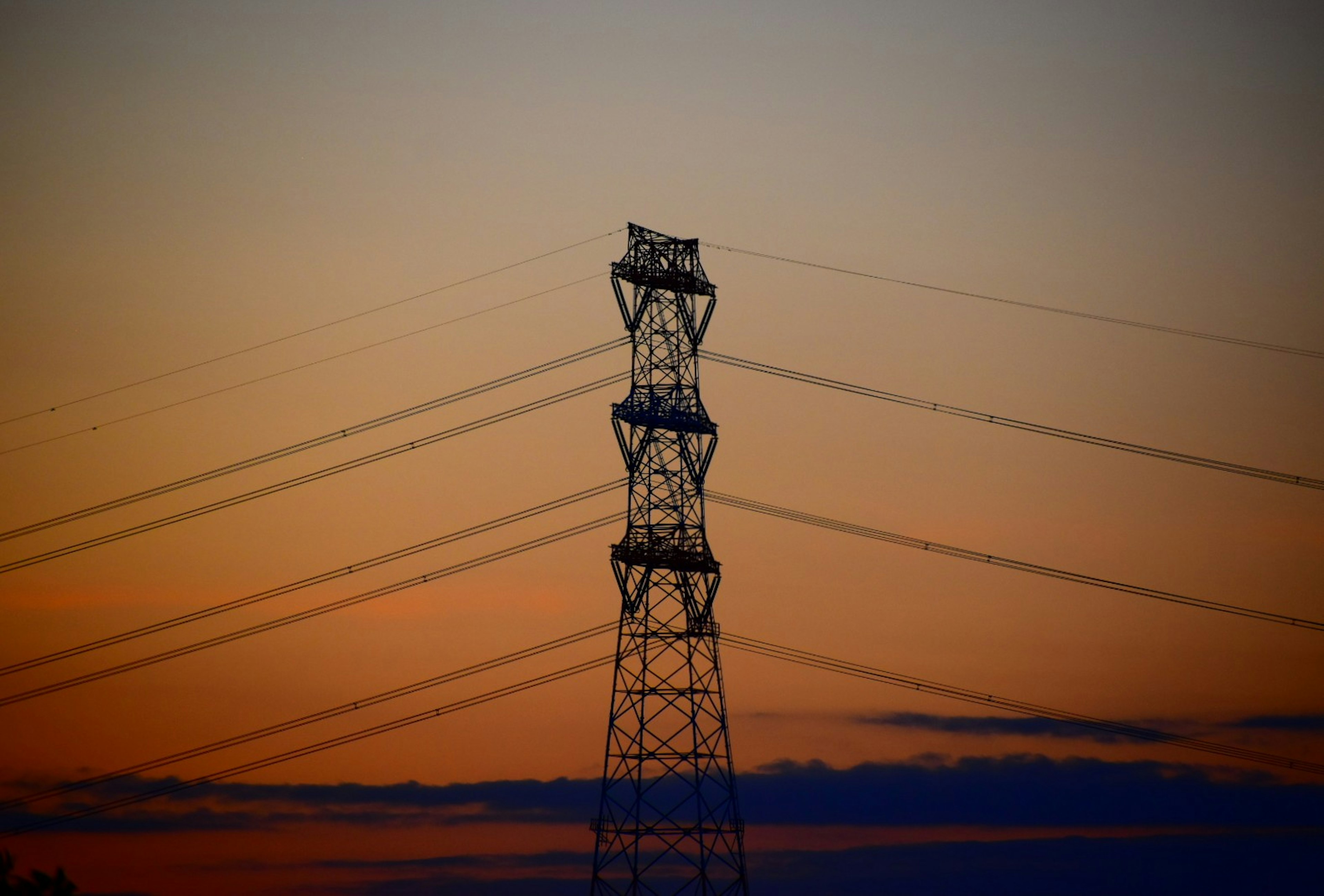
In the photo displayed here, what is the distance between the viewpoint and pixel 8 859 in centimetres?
3378

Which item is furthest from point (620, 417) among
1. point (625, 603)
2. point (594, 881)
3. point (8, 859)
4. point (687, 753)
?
point (8, 859)

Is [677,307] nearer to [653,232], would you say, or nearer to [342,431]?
[653,232]

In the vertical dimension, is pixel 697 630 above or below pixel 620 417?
below

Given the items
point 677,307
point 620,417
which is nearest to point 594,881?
point 620,417

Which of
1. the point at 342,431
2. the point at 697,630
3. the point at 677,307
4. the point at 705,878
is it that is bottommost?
the point at 705,878

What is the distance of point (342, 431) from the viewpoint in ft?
198

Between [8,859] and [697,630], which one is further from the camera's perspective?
[697,630]

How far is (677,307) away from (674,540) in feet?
30.1

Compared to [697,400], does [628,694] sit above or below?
below

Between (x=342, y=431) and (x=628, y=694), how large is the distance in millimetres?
14579

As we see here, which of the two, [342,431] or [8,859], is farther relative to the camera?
[342,431]

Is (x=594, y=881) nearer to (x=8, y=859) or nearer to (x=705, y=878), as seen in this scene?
(x=705, y=878)

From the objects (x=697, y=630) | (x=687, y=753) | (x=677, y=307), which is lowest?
(x=687, y=753)

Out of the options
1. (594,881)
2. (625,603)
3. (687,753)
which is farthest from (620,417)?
(594,881)
